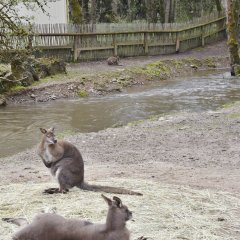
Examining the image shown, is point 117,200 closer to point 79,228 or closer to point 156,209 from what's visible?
point 79,228

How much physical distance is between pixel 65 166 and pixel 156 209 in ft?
5.14

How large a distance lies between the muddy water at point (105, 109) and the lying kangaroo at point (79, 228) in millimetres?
8701

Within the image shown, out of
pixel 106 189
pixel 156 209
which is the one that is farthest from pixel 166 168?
pixel 156 209

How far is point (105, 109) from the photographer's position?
2033cm

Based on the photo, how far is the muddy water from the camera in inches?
659

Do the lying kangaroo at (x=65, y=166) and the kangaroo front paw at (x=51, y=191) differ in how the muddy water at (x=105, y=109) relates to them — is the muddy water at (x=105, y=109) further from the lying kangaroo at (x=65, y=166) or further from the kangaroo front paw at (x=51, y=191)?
the kangaroo front paw at (x=51, y=191)

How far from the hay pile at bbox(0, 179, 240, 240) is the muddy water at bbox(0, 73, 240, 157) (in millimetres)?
6738

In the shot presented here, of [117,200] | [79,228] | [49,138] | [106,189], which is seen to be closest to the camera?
[117,200]

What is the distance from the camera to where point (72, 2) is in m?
34.1

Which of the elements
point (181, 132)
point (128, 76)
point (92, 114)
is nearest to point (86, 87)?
point (128, 76)

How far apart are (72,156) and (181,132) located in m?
6.53

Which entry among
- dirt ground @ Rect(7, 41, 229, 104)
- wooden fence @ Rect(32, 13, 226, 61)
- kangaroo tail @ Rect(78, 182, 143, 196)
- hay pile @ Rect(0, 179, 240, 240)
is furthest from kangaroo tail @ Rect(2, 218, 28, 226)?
wooden fence @ Rect(32, 13, 226, 61)

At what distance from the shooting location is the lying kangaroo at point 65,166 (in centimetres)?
751

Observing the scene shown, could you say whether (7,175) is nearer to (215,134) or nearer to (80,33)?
(215,134)
